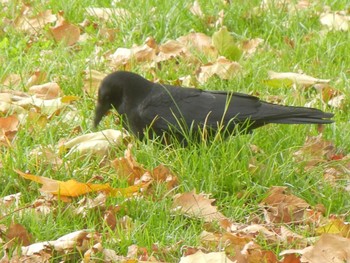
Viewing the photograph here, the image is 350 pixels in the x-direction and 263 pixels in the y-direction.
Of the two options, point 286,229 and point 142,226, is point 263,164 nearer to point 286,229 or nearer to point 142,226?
point 286,229

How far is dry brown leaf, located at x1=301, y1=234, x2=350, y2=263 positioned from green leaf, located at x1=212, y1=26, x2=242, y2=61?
2628 millimetres

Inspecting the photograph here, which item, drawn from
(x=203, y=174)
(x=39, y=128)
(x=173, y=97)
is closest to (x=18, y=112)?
(x=39, y=128)

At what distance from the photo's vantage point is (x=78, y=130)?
16.3 ft

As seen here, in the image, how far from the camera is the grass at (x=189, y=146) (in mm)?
3883

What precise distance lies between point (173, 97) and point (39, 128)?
721 mm

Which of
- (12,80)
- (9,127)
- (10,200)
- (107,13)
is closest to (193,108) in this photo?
(9,127)

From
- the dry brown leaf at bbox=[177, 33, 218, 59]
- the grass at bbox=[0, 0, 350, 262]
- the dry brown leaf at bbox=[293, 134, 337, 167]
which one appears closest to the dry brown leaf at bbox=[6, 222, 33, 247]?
the grass at bbox=[0, 0, 350, 262]

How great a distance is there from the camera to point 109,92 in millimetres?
5016

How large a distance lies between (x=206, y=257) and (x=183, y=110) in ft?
5.20

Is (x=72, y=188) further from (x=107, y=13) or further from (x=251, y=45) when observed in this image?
(x=107, y=13)

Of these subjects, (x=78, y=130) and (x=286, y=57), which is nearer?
(x=78, y=130)

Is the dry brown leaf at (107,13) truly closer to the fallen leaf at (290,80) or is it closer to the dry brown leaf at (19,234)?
the fallen leaf at (290,80)

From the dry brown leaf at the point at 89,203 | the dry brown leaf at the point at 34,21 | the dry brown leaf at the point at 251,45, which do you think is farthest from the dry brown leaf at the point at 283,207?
the dry brown leaf at the point at 34,21

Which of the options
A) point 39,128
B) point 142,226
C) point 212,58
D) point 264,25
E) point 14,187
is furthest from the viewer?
point 264,25
